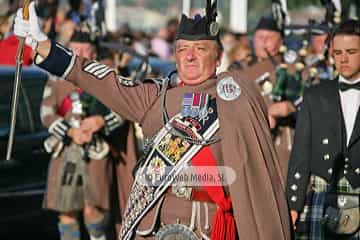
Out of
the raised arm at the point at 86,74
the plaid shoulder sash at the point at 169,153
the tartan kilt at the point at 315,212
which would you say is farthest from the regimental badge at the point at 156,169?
the tartan kilt at the point at 315,212

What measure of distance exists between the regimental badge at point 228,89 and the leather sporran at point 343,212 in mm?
1502

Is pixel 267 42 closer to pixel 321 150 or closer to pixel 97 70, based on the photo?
pixel 321 150

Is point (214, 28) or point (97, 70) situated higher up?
point (214, 28)

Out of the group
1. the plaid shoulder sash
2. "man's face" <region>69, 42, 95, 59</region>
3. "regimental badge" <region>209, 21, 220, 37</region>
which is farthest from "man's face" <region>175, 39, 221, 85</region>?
"man's face" <region>69, 42, 95, 59</region>

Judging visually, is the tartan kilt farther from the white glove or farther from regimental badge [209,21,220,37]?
the white glove

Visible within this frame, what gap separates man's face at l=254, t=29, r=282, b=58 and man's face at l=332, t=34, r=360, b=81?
286cm

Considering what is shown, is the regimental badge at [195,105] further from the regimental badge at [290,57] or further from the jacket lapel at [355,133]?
the regimental badge at [290,57]

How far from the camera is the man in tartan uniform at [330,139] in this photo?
22.7 feet

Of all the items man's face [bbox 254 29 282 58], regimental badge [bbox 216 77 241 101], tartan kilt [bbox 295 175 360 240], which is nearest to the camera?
regimental badge [bbox 216 77 241 101]

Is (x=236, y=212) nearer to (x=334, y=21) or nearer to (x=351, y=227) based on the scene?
(x=351, y=227)

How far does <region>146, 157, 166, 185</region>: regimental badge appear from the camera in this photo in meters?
5.88

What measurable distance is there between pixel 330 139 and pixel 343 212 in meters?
0.47

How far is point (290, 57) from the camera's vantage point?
9.58 m

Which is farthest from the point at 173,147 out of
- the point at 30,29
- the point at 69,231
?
the point at 69,231
